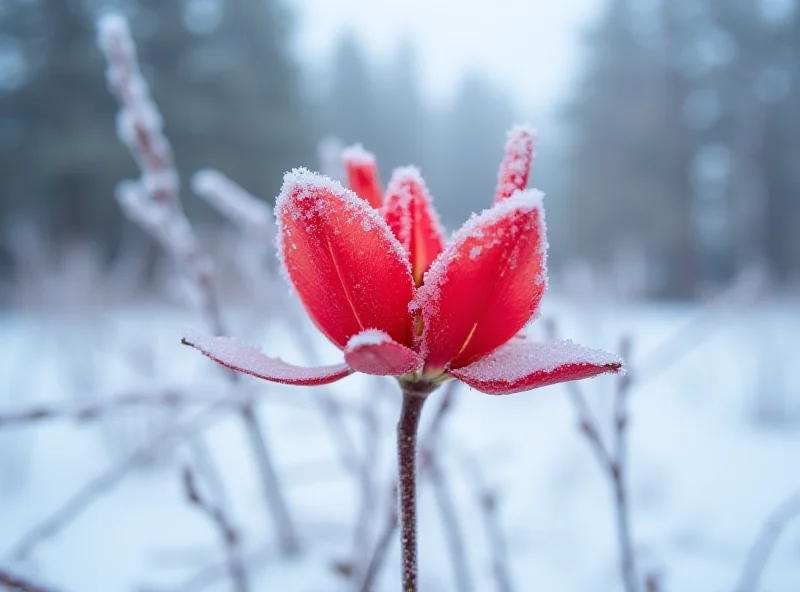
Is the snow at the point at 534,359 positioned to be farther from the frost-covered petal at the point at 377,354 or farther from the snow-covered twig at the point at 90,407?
the snow-covered twig at the point at 90,407

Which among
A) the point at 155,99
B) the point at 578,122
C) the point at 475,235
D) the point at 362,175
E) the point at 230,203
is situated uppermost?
the point at 578,122

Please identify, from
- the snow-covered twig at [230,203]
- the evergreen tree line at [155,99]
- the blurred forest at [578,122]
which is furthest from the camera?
the blurred forest at [578,122]

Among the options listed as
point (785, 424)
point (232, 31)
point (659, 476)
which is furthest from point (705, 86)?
point (659, 476)

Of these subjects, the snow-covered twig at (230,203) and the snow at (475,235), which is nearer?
the snow at (475,235)

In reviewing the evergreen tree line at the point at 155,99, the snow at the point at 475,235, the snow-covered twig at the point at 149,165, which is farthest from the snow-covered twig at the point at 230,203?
the evergreen tree line at the point at 155,99

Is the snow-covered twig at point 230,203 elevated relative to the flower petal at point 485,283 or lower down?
elevated

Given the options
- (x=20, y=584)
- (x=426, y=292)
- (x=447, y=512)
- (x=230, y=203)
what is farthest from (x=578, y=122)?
(x=20, y=584)

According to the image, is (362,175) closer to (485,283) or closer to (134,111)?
(485,283)

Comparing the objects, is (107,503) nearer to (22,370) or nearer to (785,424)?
(22,370)
